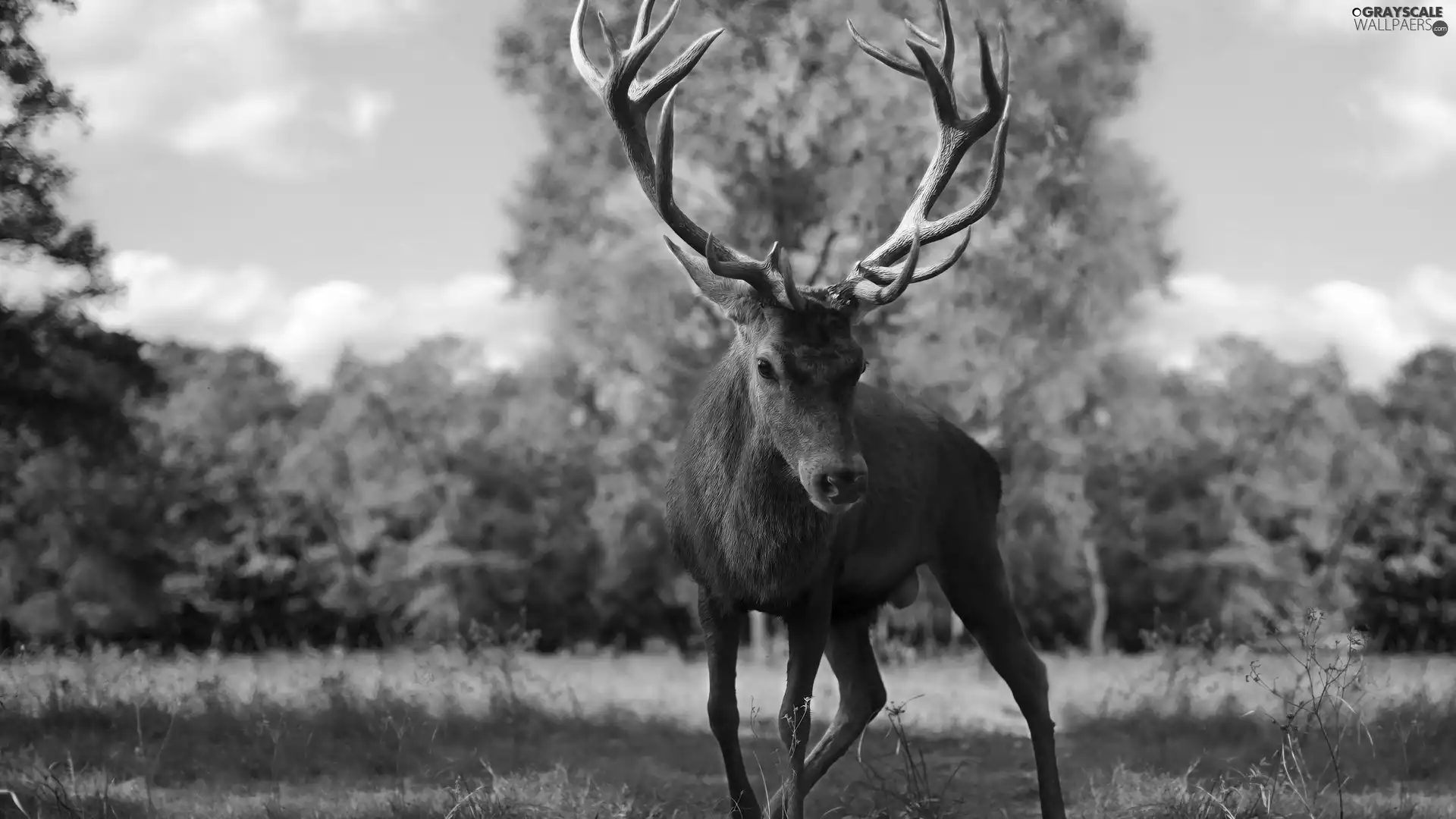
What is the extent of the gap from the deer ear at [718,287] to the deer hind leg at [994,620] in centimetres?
172

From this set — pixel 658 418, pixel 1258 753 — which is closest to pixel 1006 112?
pixel 1258 753

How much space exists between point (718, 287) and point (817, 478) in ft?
3.68

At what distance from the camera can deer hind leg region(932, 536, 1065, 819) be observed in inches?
226

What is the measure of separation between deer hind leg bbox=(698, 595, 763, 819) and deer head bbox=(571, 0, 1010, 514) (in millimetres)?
722

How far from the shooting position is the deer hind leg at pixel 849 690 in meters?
5.58

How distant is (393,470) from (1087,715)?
77.5 feet

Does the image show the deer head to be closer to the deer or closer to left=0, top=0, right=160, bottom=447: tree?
the deer

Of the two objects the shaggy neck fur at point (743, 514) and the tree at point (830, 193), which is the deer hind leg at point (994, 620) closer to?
the shaggy neck fur at point (743, 514)

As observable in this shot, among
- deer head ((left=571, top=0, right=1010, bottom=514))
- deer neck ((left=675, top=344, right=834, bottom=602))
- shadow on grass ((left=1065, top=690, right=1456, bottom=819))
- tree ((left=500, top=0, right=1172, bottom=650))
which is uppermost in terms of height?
tree ((left=500, top=0, right=1172, bottom=650))

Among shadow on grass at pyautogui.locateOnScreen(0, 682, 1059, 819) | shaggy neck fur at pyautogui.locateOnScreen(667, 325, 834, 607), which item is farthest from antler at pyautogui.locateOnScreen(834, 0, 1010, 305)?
shadow on grass at pyautogui.locateOnScreen(0, 682, 1059, 819)

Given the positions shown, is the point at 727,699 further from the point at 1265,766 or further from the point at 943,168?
the point at 1265,766

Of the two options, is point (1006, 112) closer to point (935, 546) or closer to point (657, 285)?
point (935, 546)

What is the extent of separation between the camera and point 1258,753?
7.31m

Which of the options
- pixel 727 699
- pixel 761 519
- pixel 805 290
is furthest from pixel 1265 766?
pixel 805 290
